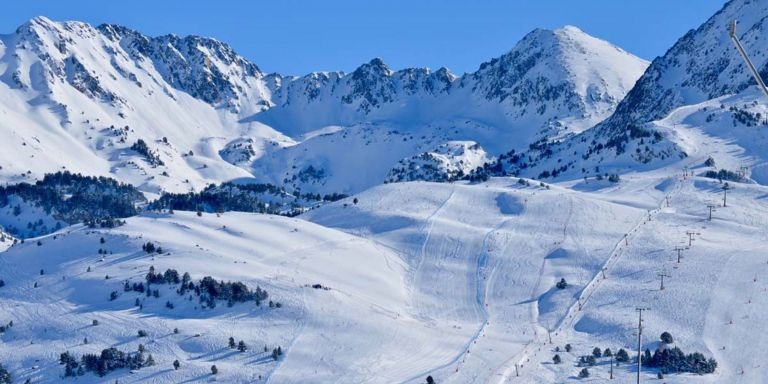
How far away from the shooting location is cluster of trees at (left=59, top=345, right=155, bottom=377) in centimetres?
9656

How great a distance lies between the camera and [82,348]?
335ft

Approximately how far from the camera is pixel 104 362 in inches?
3814

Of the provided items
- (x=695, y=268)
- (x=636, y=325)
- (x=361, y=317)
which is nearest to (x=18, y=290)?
(x=361, y=317)

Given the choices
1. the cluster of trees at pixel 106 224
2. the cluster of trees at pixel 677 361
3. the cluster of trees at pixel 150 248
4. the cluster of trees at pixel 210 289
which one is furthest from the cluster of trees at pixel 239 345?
the cluster of trees at pixel 106 224

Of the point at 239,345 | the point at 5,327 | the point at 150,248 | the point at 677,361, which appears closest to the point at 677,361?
the point at 677,361

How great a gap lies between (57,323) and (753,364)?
76435 mm

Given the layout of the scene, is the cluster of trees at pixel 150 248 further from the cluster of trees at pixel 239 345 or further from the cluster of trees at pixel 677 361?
the cluster of trees at pixel 677 361

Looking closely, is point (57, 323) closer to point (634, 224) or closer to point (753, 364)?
point (753, 364)

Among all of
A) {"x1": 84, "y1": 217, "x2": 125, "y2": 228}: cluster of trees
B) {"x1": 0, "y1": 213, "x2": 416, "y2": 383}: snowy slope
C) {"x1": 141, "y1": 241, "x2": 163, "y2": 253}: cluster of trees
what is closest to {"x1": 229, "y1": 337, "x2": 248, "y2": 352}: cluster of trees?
{"x1": 0, "y1": 213, "x2": 416, "y2": 383}: snowy slope

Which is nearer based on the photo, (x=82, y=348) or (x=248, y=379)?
(x=248, y=379)

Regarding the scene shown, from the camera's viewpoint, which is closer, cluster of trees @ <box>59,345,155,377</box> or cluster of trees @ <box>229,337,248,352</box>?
cluster of trees @ <box>59,345,155,377</box>

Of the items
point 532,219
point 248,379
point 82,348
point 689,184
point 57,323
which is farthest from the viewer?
point 689,184

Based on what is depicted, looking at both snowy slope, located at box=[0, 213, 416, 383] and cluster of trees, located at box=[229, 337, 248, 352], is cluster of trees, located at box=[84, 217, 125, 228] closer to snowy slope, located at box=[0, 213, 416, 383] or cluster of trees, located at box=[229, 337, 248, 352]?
snowy slope, located at box=[0, 213, 416, 383]

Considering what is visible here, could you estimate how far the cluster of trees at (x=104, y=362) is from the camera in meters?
96.6
